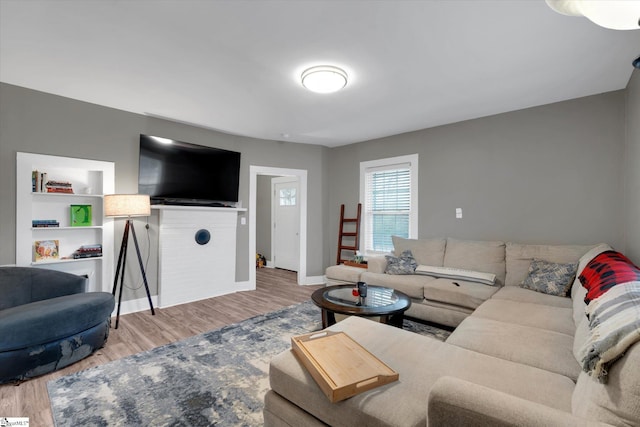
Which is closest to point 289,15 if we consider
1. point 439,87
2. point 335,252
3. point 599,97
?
point 439,87

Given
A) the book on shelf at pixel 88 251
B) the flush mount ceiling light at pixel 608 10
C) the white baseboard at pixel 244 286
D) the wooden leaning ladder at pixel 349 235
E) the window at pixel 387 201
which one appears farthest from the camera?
the wooden leaning ladder at pixel 349 235

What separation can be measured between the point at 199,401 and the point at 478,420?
5.57 feet

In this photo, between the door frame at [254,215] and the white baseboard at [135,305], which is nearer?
the white baseboard at [135,305]

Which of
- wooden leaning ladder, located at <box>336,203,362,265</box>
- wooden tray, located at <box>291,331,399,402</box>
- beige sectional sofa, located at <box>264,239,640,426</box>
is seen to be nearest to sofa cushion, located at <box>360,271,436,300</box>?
beige sectional sofa, located at <box>264,239,640,426</box>

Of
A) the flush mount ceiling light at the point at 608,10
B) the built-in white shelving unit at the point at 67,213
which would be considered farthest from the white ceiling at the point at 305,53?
the flush mount ceiling light at the point at 608,10

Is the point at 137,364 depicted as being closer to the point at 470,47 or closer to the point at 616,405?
the point at 616,405

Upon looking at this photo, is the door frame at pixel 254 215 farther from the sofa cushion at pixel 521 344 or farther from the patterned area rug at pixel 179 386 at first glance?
the sofa cushion at pixel 521 344

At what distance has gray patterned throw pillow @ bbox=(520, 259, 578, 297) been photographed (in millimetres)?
2658

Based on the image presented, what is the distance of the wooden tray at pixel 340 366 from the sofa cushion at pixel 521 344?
0.74 metres

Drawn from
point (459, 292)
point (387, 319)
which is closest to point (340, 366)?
point (387, 319)

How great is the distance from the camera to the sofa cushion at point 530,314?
1.98 meters

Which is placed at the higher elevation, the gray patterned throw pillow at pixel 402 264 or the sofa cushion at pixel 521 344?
the gray patterned throw pillow at pixel 402 264

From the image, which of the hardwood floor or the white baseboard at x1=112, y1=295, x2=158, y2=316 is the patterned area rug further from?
the white baseboard at x1=112, y1=295, x2=158, y2=316

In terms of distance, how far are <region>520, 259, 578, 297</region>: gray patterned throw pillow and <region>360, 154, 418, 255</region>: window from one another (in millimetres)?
1587
